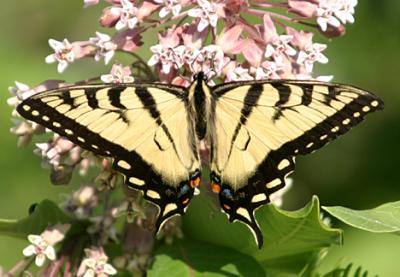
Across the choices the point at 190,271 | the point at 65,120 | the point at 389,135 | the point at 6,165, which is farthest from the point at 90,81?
the point at 389,135

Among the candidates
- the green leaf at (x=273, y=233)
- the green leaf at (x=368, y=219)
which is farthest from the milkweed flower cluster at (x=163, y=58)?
the green leaf at (x=368, y=219)

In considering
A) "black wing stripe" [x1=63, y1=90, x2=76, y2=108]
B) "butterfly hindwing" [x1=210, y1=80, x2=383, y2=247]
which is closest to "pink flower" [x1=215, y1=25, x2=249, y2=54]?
"butterfly hindwing" [x1=210, y1=80, x2=383, y2=247]

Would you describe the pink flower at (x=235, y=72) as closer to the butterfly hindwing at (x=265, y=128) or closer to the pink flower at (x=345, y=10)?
the butterfly hindwing at (x=265, y=128)

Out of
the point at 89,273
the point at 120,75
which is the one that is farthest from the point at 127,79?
the point at 89,273

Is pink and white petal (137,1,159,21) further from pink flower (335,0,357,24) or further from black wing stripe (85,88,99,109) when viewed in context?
pink flower (335,0,357,24)

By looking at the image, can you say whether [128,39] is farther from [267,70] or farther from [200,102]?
[267,70]

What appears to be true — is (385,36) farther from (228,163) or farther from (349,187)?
(228,163)
